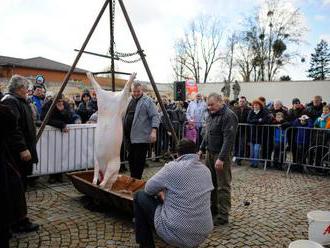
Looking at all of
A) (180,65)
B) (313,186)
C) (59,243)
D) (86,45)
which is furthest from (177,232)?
(180,65)

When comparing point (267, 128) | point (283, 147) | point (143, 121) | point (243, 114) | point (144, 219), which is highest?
point (243, 114)

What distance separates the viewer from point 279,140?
9.29 metres

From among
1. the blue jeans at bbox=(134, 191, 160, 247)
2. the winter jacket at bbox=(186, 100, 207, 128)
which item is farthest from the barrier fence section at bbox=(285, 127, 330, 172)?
the blue jeans at bbox=(134, 191, 160, 247)

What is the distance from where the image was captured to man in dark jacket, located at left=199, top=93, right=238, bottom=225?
194 inches

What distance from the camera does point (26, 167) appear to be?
4547 mm

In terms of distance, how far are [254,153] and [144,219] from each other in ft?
21.2

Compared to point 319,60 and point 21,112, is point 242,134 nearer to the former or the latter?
point 21,112

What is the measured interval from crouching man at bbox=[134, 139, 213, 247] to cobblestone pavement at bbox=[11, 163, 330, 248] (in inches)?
39.5

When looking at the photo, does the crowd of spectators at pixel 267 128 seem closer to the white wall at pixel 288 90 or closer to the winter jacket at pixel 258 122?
the winter jacket at pixel 258 122

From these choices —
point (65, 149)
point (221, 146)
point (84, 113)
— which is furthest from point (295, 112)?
point (65, 149)

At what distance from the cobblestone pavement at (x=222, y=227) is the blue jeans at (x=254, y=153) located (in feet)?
6.57

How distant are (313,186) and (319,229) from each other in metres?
3.55

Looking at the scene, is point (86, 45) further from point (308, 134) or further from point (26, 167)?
point (308, 134)

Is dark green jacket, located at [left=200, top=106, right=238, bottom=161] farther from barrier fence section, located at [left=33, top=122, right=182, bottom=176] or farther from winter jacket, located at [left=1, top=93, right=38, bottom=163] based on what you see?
winter jacket, located at [left=1, top=93, right=38, bottom=163]
